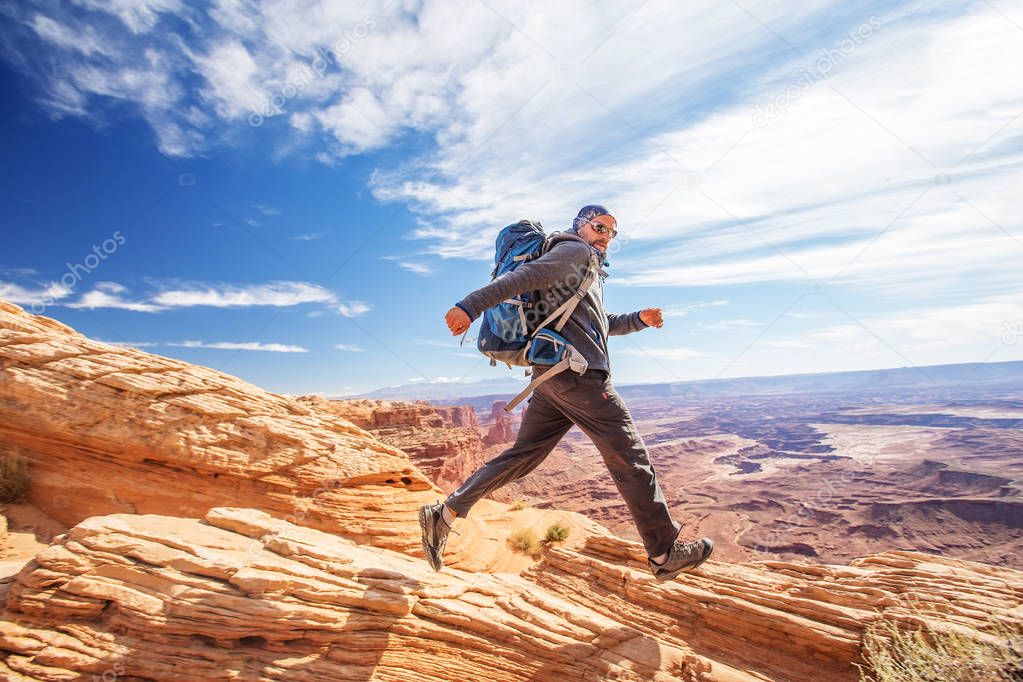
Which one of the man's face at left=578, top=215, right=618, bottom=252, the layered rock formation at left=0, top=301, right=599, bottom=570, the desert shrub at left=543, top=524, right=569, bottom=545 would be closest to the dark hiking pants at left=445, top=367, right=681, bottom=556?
the man's face at left=578, top=215, right=618, bottom=252

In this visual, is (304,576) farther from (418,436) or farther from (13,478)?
(418,436)

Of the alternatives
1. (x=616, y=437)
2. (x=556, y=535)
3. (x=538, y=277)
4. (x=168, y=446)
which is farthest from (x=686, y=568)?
(x=168, y=446)

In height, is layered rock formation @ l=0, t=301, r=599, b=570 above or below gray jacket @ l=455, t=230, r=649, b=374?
below

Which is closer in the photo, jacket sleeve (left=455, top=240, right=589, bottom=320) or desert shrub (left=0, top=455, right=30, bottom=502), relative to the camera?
jacket sleeve (left=455, top=240, right=589, bottom=320)

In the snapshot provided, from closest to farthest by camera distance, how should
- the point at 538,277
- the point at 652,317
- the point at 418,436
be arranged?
the point at 538,277
the point at 652,317
the point at 418,436

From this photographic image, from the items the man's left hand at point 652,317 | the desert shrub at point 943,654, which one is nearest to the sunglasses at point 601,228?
the man's left hand at point 652,317

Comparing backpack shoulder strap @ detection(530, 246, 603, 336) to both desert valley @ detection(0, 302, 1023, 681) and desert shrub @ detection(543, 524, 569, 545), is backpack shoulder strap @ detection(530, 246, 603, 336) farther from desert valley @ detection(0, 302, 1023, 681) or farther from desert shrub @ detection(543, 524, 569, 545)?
desert shrub @ detection(543, 524, 569, 545)

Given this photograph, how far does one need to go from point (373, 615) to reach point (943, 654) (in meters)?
3.74

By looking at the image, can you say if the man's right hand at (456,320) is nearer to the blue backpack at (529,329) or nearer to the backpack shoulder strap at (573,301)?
the blue backpack at (529,329)

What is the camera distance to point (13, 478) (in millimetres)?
5281

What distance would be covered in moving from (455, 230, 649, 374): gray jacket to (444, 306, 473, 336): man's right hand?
0.12 feet

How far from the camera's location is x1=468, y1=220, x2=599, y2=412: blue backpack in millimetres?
2768

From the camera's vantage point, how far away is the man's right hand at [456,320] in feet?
7.78

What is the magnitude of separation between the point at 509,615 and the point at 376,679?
1.10 meters
